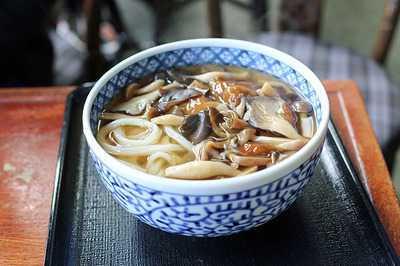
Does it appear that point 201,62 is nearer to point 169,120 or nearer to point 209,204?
point 169,120

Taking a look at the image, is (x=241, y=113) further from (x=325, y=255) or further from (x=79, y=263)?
(x=79, y=263)

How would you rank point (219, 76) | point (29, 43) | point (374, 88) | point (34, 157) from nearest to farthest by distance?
point (219, 76)
point (34, 157)
point (374, 88)
point (29, 43)

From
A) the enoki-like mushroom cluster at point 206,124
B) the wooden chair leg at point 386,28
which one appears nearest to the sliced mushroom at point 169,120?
the enoki-like mushroom cluster at point 206,124

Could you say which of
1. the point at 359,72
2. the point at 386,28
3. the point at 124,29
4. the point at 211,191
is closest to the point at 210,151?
the point at 211,191

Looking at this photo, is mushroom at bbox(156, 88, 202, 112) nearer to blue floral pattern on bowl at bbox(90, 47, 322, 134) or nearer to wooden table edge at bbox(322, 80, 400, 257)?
blue floral pattern on bowl at bbox(90, 47, 322, 134)

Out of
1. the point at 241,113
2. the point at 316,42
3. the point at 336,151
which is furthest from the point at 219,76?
the point at 316,42

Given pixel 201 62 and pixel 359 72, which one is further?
pixel 359 72
